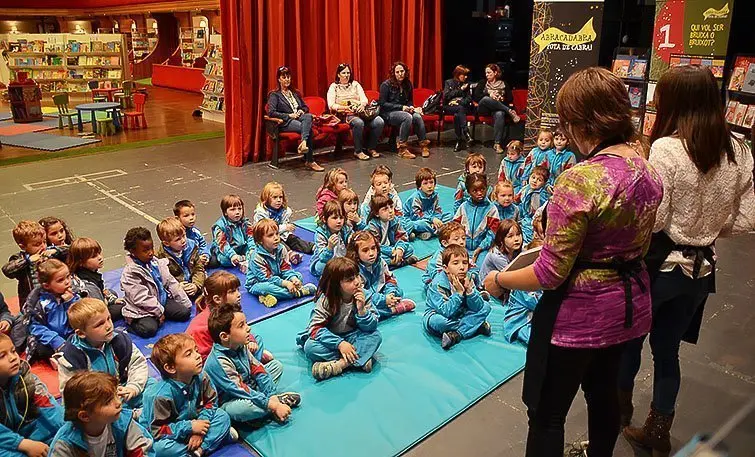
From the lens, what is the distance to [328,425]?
9.27 ft

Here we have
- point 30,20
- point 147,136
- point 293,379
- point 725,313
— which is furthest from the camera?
point 30,20

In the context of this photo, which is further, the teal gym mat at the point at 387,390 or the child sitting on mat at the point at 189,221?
the child sitting on mat at the point at 189,221

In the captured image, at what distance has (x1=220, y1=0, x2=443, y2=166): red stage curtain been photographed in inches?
309

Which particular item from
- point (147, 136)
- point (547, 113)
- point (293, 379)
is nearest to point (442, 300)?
point (293, 379)

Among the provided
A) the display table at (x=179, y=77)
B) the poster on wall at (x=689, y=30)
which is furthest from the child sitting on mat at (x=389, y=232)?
the display table at (x=179, y=77)

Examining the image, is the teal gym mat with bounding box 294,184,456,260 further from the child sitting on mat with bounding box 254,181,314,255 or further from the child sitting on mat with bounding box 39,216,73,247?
the child sitting on mat with bounding box 39,216,73,247

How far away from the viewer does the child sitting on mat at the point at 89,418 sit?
208 centimetres

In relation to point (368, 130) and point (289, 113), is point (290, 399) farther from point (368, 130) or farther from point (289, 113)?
point (368, 130)

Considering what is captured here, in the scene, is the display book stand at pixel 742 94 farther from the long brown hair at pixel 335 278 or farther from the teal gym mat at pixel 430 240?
the long brown hair at pixel 335 278

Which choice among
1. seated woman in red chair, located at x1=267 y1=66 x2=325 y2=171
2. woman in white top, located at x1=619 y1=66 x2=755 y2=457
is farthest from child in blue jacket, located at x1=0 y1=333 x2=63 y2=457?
seated woman in red chair, located at x1=267 y1=66 x2=325 y2=171

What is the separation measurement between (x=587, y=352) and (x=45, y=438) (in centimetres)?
211

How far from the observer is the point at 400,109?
8.73 meters

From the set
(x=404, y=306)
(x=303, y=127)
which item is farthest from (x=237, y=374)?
(x=303, y=127)

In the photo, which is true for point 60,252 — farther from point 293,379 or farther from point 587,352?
point 587,352
